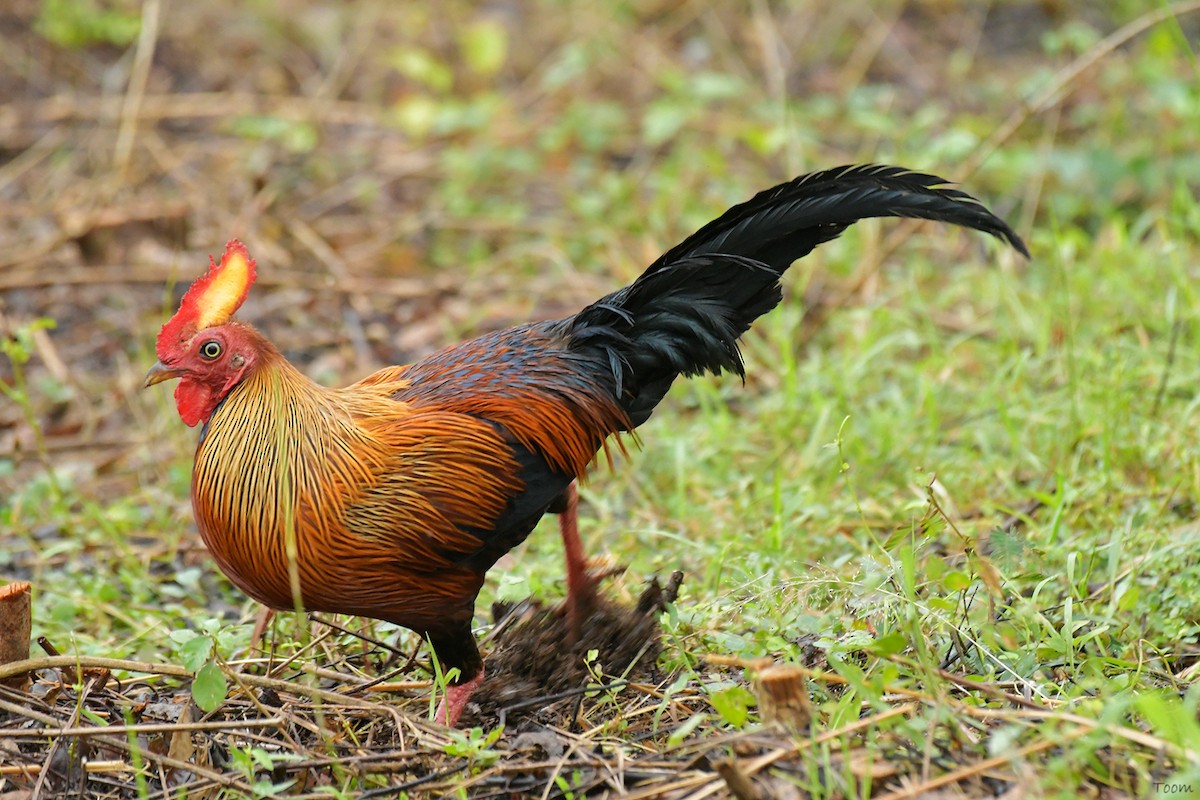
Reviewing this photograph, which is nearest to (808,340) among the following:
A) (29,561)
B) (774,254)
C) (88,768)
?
(774,254)

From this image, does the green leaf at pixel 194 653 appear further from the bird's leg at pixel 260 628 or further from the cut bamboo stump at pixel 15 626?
the bird's leg at pixel 260 628

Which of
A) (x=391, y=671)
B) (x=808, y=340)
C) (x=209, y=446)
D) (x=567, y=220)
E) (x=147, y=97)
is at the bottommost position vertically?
(x=391, y=671)

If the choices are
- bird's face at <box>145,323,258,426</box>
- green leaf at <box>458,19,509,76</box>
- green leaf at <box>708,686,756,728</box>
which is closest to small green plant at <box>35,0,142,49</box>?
green leaf at <box>458,19,509,76</box>

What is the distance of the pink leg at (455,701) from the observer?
3.32m

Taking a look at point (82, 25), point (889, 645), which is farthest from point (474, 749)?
point (82, 25)

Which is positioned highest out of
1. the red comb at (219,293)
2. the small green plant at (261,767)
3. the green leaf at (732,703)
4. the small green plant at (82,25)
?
the small green plant at (82,25)

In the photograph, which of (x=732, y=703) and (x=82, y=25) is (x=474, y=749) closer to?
(x=732, y=703)

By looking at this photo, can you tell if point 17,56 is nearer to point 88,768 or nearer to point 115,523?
point 115,523

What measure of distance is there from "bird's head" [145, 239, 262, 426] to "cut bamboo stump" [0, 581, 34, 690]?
635 mm

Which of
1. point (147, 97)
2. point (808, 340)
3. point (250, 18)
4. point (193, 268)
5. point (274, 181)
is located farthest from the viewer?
point (250, 18)

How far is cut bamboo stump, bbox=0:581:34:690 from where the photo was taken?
10.6 feet

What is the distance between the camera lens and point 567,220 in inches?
308

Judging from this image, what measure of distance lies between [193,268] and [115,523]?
2726mm

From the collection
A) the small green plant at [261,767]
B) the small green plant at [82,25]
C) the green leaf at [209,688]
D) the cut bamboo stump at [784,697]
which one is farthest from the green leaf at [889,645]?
the small green plant at [82,25]
